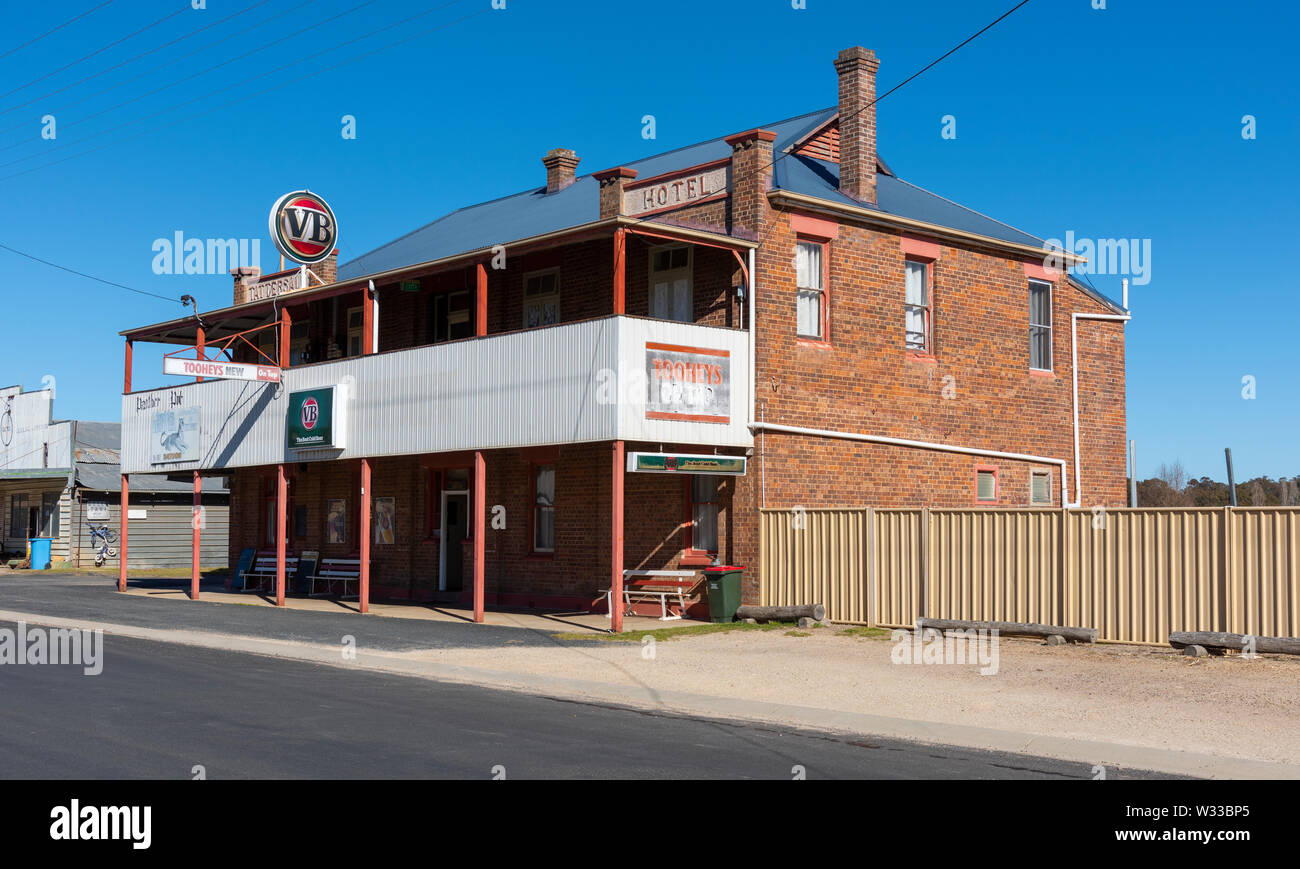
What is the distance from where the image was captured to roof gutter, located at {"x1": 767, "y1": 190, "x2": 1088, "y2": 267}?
21750mm

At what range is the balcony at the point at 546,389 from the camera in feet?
64.2

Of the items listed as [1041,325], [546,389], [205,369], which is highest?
[1041,325]

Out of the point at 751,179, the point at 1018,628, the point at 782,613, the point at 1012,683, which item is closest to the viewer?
the point at 1012,683

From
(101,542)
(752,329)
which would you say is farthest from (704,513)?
(101,542)

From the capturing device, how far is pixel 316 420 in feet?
84.9

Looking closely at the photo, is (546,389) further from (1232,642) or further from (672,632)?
(1232,642)

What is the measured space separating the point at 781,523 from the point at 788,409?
2169mm

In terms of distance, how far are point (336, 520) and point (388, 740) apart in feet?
70.3

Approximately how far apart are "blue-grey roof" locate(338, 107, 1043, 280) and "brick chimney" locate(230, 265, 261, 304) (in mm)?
2458

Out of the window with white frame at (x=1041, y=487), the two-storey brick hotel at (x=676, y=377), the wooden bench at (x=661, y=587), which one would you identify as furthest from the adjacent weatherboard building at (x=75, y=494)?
the window with white frame at (x=1041, y=487)

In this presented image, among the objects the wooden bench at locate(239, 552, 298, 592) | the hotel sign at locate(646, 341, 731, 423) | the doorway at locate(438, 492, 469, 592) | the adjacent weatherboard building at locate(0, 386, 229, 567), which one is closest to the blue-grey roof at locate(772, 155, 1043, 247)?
the hotel sign at locate(646, 341, 731, 423)

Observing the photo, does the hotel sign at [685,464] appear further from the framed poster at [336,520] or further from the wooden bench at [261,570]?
the wooden bench at [261,570]

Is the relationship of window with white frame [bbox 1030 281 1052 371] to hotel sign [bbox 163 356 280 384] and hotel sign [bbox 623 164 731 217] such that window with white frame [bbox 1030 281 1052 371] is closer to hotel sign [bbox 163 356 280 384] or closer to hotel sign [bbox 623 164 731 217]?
hotel sign [bbox 623 164 731 217]
